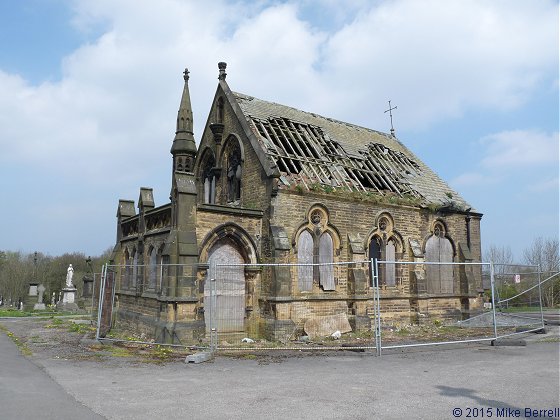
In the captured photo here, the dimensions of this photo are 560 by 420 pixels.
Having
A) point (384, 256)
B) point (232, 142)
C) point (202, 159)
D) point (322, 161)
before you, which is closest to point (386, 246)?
point (384, 256)

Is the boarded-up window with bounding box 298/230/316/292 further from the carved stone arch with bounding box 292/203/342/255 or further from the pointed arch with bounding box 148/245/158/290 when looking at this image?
the pointed arch with bounding box 148/245/158/290

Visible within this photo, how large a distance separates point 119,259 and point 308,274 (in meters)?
9.66

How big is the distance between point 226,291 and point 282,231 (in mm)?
2882

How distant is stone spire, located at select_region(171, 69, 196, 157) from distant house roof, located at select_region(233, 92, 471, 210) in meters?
3.07

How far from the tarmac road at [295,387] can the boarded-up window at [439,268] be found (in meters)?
9.50

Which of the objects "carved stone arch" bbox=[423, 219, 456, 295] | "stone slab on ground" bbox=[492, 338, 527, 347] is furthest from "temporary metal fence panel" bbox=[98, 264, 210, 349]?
"carved stone arch" bbox=[423, 219, 456, 295]

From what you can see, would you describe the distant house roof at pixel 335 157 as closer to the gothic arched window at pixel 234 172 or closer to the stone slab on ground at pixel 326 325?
the gothic arched window at pixel 234 172

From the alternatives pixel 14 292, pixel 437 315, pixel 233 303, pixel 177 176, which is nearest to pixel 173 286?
pixel 233 303

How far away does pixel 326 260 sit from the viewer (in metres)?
17.5

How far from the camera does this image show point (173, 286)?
13.9m

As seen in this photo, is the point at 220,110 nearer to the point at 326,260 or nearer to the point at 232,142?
the point at 232,142

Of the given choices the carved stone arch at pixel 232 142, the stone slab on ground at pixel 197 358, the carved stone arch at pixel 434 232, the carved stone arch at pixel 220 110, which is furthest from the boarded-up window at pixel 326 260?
the carved stone arch at pixel 220 110

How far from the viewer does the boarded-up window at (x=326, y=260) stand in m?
17.0

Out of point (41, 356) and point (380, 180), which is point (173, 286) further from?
point (380, 180)
